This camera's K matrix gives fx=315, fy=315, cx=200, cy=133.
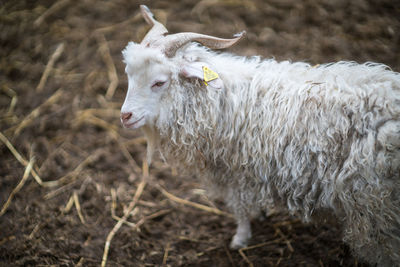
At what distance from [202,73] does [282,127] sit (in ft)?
1.76

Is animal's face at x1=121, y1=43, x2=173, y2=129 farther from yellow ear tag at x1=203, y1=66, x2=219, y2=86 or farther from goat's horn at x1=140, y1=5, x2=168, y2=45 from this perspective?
yellow ear tag at x1=203, y1=66, x2=219, y2=86

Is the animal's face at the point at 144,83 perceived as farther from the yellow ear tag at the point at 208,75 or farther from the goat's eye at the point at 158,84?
the yellow ear tag at the point at 208,75

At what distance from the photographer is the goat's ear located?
1.72 m

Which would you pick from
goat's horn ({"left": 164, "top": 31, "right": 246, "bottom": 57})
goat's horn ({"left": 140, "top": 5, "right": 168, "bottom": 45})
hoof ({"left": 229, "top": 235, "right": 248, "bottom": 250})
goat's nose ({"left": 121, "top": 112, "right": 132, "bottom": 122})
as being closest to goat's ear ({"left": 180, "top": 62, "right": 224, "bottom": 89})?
goat's horn ({"left": 164, "top": 31, "right": 246, "bottom": 57})

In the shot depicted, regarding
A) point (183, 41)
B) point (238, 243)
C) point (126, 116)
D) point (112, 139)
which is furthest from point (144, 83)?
point (112, 139)

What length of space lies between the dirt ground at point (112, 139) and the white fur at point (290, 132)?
60cm

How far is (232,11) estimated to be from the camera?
437cm

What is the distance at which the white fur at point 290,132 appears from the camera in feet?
5.07

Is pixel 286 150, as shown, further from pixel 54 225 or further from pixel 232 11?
pixel 232 11

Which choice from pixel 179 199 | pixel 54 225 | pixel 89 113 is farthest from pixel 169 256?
pixel 89 113

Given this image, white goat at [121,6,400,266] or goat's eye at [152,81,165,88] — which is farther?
goat's eye at [152,81,165,88]

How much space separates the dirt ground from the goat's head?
3.69 ft

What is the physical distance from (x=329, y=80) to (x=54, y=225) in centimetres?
221

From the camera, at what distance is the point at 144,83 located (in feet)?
5.85
